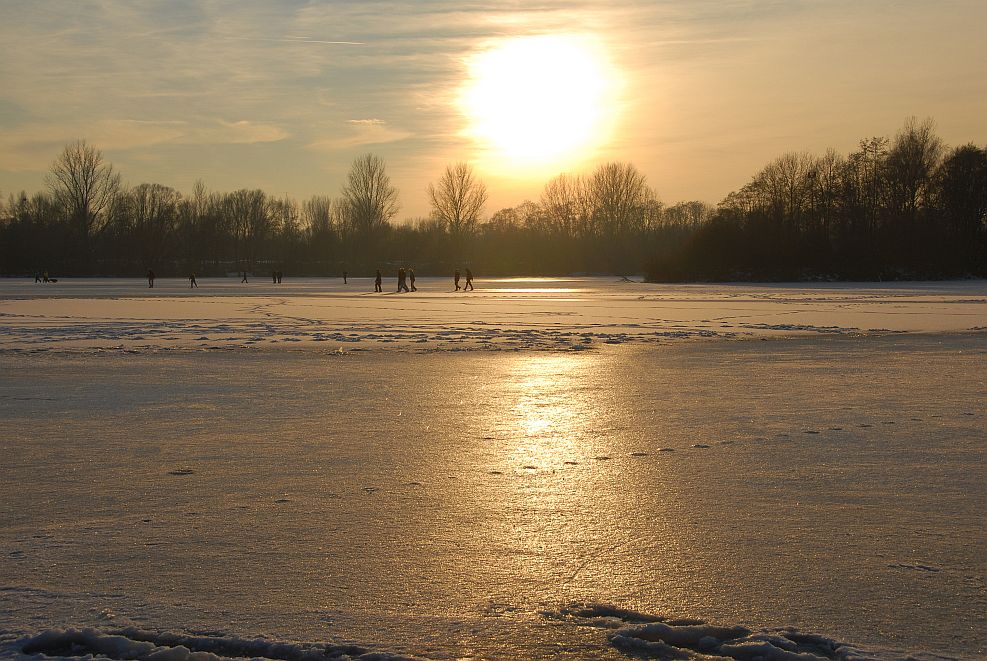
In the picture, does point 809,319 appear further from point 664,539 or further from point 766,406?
point 664,539

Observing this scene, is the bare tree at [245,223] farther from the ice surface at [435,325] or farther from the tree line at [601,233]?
the ice surface at [435,325]

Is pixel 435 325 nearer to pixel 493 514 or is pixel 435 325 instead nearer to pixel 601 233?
pixel 493 514

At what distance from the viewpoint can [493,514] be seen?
14.5 feet

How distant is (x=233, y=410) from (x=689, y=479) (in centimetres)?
421

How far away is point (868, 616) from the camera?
314 centimetres

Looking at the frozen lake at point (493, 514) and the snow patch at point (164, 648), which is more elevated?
the frozen lake at point (493, 514)

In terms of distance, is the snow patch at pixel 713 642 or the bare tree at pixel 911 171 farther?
the bare tree at pixel 911 171

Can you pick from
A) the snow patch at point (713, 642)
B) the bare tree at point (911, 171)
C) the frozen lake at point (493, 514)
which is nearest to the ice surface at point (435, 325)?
the frozen lake at point (493, 514)

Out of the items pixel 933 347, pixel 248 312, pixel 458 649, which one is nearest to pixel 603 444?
pixel 458 649

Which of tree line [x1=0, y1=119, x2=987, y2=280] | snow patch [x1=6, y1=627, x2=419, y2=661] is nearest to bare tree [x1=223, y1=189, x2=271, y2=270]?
tree line [x1=0, y1=119, x2=987, y2=280]

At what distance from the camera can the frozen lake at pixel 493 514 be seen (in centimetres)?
306

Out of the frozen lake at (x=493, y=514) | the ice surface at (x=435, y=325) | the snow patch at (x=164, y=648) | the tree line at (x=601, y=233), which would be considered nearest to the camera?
the snow patch at (x=164, y=648)

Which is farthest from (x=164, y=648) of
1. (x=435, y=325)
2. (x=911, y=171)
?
(x=911, y=171)

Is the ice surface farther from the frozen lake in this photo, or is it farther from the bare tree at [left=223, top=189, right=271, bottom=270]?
the bare tree at [left=223, top=189, right=271, bottom=270]
